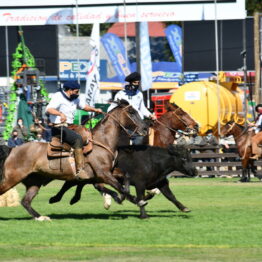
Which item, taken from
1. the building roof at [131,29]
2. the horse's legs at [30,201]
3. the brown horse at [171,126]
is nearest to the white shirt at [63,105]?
the horse's legs at [30,201]

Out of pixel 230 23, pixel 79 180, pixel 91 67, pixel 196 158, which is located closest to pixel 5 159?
pixel 79 180

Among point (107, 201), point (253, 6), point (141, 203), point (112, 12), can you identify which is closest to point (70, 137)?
point (141, 203)

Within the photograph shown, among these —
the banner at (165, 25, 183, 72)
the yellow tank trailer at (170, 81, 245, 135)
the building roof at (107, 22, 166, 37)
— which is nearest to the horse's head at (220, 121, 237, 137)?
the yellow tank trailer at (170, 81, 245, 135)

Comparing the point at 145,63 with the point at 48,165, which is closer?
the point at 48,165

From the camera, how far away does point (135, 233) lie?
49.1ft

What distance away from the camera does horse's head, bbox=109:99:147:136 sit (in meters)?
17.6

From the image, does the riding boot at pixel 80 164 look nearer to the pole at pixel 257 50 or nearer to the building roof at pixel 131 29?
the pole at pixel 257 50

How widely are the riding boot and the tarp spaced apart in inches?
1005

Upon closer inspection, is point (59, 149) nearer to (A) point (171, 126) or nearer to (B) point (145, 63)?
(A) point (171, 126)

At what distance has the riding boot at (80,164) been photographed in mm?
16828

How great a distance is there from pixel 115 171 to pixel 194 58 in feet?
151

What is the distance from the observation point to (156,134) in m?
21.2

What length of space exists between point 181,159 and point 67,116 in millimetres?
2440

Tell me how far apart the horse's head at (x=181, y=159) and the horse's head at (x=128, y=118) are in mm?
814
